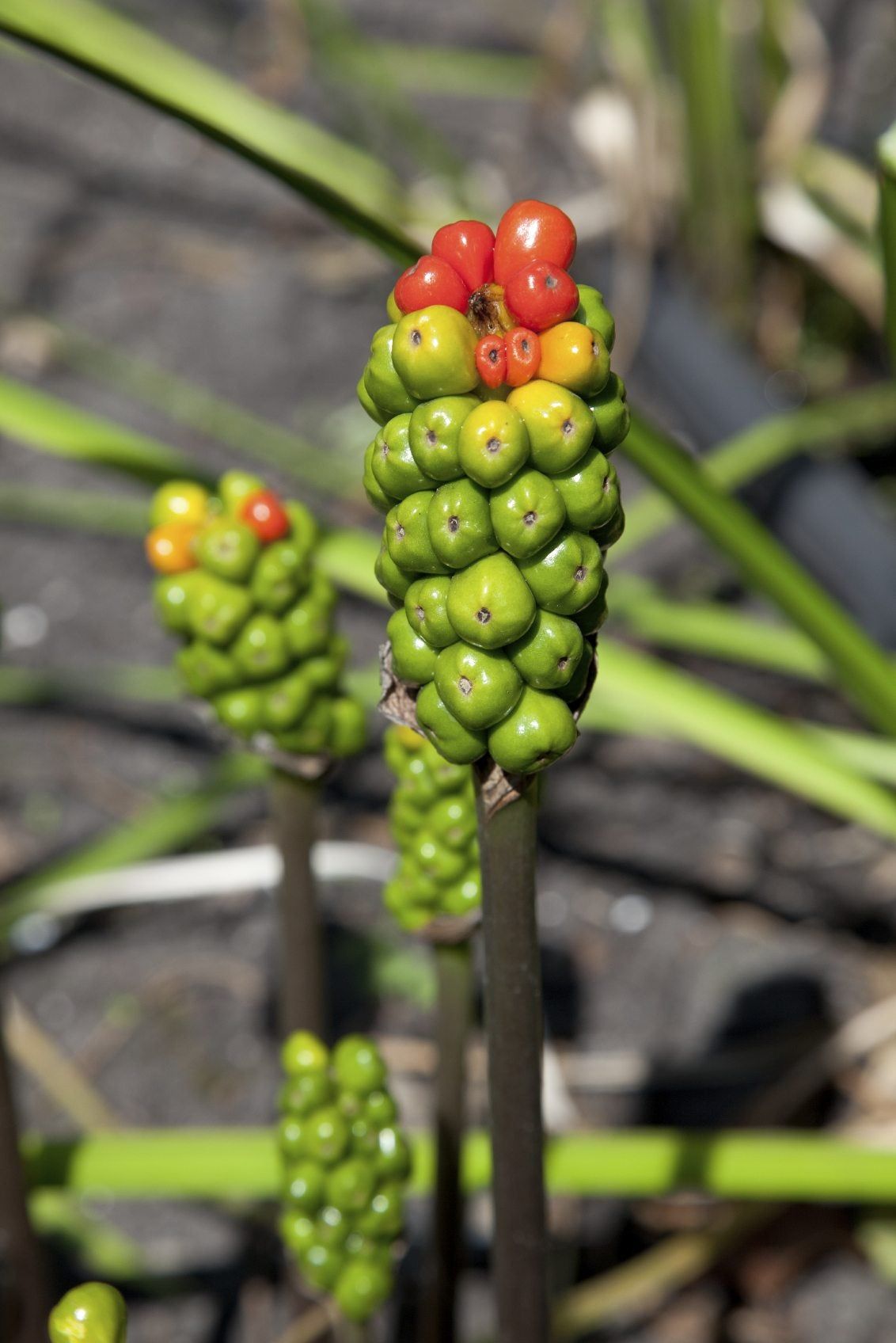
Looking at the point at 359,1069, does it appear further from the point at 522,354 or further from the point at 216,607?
the point at 522,354

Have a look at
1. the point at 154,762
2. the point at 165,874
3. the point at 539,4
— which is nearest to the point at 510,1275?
the point at 165,874

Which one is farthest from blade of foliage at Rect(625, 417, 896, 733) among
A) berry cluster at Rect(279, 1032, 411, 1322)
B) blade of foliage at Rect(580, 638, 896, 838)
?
berry cluster at Rect(279, 1032, 411, 1322)

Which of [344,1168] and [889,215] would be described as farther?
[889,215]

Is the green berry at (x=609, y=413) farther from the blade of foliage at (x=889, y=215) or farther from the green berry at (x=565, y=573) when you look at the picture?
the blade of foliage at (x=889, y=215)

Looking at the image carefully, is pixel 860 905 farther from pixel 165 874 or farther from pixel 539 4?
pixel 539 4

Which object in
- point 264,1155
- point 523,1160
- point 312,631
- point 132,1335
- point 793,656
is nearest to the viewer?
point 523,1160

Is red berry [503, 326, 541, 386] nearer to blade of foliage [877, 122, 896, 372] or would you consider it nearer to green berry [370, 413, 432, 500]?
green berry [370, 413, 432, 500]

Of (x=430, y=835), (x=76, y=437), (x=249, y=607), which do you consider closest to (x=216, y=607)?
(x=249, y=607)
